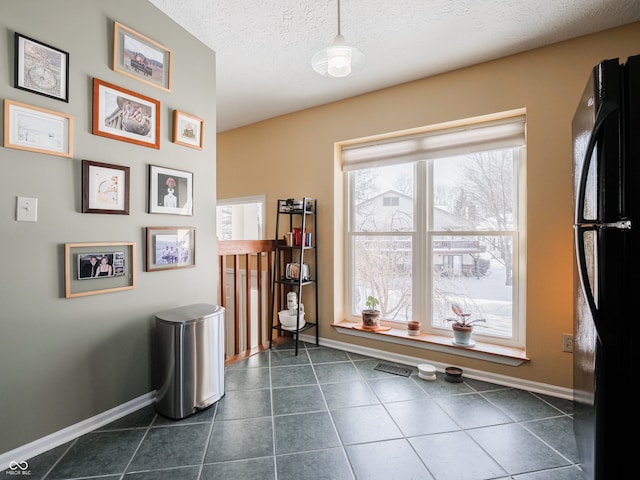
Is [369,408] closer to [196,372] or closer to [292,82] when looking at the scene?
[196,372]

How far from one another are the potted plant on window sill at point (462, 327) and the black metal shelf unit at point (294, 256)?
133cm

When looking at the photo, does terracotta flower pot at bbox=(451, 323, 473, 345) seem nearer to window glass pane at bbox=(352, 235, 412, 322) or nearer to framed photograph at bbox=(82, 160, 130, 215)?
window glass pane at bbox=(352, 235, 412, 322)

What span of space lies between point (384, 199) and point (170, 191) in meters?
1.90

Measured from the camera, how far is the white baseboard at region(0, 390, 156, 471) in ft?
4.87

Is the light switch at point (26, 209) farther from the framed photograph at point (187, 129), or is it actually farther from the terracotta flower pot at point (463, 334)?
the terracotta flower pot at point (463, 334)

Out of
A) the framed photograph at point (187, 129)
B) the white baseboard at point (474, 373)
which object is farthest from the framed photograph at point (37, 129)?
the white baseboard at point (474, 373)

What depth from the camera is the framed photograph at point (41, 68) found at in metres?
1.48

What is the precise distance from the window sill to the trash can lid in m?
1.43

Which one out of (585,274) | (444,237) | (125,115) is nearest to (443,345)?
(444,237)

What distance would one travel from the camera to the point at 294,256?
3457 millimetres

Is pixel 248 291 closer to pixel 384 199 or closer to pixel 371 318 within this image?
pixel 371 318

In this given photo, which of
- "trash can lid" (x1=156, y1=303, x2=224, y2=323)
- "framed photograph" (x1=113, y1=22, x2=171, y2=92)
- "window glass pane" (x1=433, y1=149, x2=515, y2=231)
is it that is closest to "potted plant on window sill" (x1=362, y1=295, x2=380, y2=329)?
"window glass pane" (x1=433, y1=149, x2=515, y2=231)

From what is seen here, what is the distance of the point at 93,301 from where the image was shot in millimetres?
1774

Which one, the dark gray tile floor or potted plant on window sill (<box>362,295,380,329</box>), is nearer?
the dark gray tile floor
